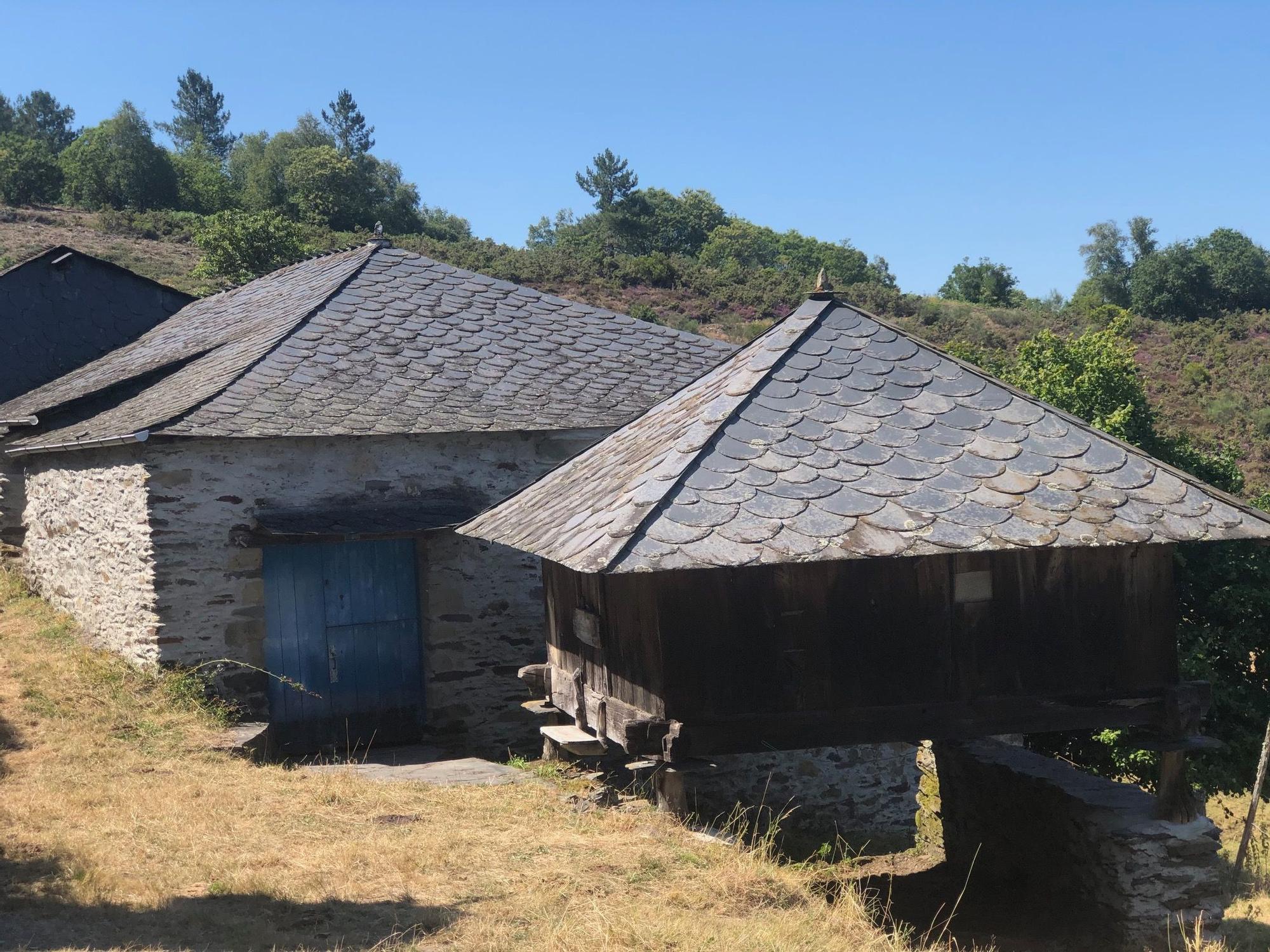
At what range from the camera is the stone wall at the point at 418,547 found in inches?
370

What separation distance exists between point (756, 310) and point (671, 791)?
113ft

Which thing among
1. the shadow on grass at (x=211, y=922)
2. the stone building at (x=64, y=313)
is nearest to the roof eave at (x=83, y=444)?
the stone building at (x=64, y=313)

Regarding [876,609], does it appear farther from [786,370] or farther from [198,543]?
[198,543]

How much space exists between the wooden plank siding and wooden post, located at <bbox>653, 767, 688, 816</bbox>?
454mm

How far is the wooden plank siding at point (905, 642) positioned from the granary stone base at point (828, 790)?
3.02 meters

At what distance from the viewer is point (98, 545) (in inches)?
420

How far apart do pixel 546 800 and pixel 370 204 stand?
45.4 meters

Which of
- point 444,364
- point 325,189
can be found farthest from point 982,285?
point 444,364

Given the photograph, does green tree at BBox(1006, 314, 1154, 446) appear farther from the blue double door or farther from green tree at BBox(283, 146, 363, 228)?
green tree at BBox(283, 146, 363, 228)

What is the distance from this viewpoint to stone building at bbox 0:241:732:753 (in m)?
9.48

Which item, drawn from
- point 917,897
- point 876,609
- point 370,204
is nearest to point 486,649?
point 917,897

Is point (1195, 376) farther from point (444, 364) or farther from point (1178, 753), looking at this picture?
point (1178, 753)

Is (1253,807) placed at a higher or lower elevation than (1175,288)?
lower

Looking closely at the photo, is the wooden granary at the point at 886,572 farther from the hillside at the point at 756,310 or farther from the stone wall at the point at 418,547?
the hillside at the point at 756,310
